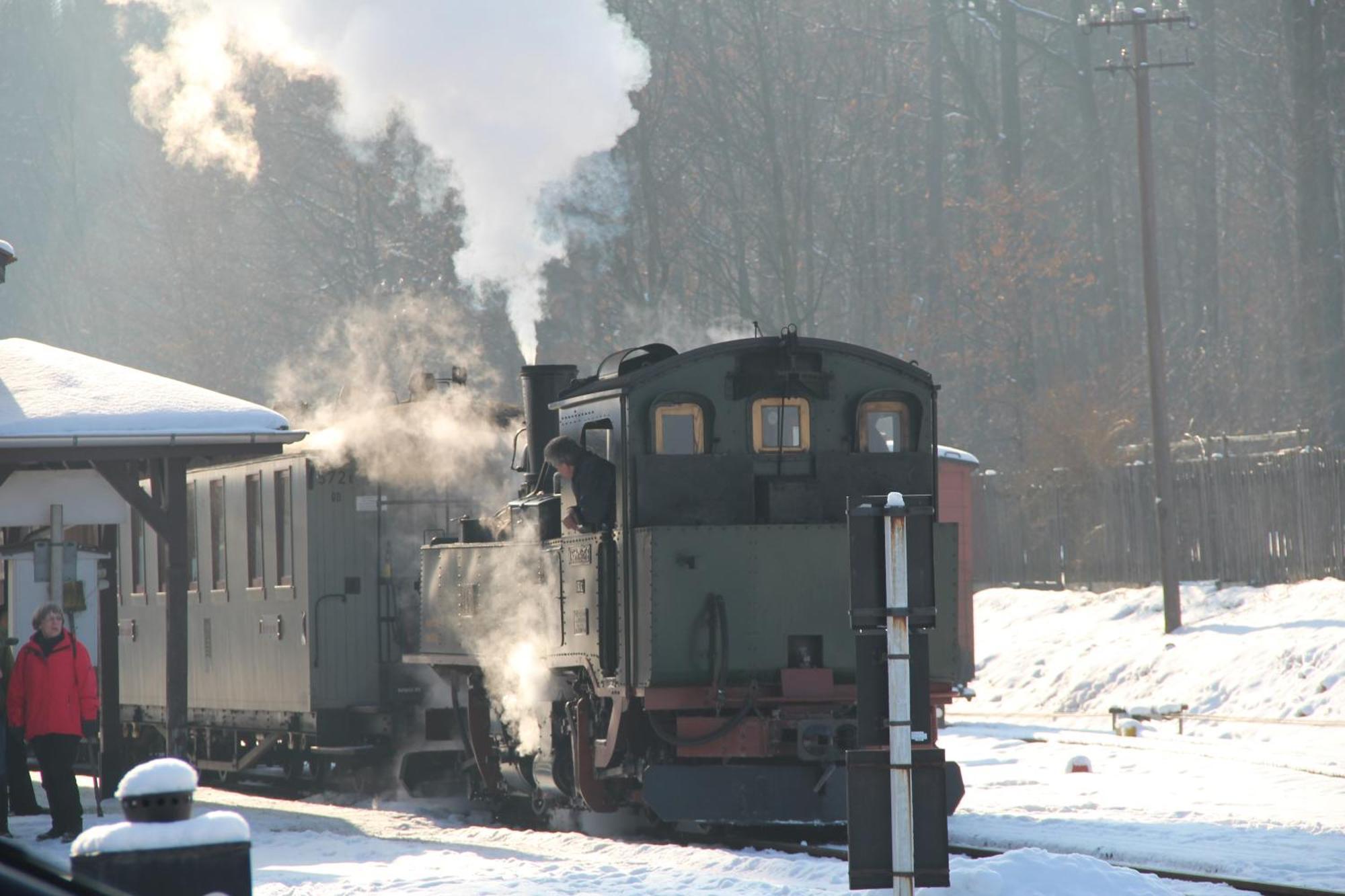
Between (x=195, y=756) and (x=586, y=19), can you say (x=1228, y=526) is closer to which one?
(x=586, y=19)

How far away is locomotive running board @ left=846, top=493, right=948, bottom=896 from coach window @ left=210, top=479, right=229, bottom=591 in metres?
11.2

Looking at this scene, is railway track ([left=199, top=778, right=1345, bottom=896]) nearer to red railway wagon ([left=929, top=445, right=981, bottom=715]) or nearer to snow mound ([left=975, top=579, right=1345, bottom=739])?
red railway wagon ([left=929, top=445, right=981, bottom=715])

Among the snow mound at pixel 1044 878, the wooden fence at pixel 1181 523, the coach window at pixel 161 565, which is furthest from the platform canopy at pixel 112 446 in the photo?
the wooden fence at pixel 1181 523

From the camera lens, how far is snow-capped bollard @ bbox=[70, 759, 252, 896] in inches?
204

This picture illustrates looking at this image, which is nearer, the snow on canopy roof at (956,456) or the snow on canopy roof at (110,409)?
the snow on canopy roof at (110,409)

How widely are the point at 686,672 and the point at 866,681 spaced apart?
161 inches

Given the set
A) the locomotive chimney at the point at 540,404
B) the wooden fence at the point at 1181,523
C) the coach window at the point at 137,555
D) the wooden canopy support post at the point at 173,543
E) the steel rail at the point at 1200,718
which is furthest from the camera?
the wooden fence at the point at 1181,523

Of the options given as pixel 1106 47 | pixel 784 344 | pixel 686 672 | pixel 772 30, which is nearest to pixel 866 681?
pixel 686 672

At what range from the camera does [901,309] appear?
133 feet

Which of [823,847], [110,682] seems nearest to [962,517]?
[110,682]

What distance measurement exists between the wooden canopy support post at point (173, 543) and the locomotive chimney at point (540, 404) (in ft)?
8.94

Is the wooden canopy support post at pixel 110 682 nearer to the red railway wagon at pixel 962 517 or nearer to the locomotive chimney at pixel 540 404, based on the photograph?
the locomotive chimney at pixel 540 404

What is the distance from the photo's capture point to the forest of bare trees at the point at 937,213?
122ft

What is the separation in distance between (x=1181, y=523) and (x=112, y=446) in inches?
699
